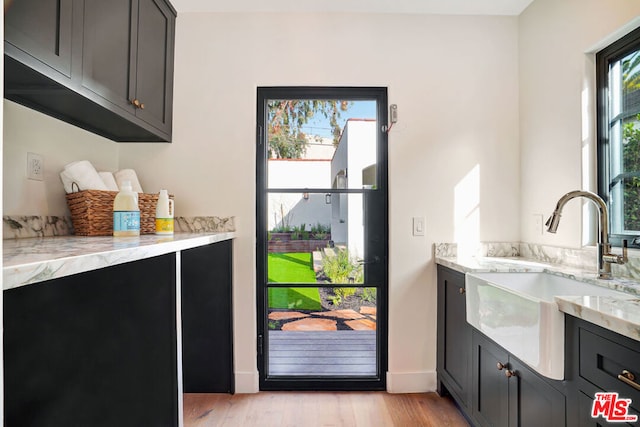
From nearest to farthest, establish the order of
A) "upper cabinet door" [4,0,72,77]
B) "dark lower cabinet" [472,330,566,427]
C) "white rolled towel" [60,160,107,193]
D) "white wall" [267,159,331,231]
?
"upper cabinet door" [4,0,72,77] → "dark lower cabinet" [472,330,566,427] → "white rolled towel" [60,160,107,193] → "white wall" [267,159,331,231]

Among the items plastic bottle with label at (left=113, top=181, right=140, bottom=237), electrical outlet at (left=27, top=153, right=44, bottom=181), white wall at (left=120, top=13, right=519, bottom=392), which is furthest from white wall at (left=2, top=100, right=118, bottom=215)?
white wall at (left=120, top=13, right=519, bottom=392)

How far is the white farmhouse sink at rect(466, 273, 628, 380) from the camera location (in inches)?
45.0

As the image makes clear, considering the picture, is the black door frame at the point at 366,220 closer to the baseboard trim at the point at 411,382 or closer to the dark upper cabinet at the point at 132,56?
the baseboard trim at the point at 411,382

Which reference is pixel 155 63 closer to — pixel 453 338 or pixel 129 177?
pixel 129 177

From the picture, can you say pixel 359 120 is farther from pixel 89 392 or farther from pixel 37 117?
pixel 89 392

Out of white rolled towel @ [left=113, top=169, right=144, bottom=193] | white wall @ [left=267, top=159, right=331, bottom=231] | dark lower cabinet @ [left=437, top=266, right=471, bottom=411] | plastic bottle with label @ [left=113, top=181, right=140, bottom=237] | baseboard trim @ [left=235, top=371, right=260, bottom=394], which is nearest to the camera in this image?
plastic bottle with label @ [left=113, top=181, right=140, bottom=237]

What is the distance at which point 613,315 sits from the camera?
946 millimetres

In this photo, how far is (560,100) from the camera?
198cm

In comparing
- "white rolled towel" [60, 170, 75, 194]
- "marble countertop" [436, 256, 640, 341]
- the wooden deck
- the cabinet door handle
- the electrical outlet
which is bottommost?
the wooden deck

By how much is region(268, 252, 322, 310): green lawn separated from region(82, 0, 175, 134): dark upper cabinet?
42.1 inches

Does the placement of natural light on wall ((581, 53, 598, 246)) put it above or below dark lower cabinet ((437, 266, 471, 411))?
above

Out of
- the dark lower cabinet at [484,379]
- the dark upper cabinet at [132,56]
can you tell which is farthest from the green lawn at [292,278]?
the dark upper cabinet at [132,56]

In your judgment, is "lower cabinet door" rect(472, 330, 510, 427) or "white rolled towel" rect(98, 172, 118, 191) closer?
"lower cabinet door" rect(472, 330, 510, 427)

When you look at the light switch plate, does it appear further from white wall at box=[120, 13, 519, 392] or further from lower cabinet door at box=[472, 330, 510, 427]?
lower cabinet door at box=[472, 330, 510, 427]
